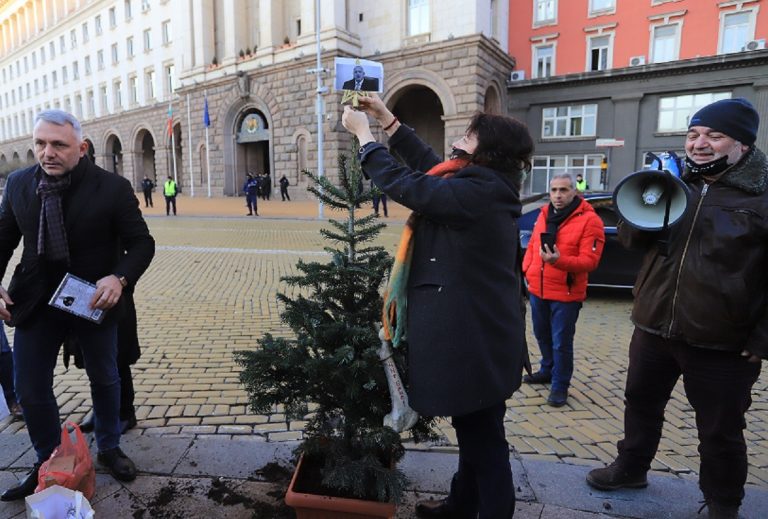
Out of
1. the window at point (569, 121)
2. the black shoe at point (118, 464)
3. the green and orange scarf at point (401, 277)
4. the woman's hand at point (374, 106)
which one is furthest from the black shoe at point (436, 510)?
the window at point (569, 121)

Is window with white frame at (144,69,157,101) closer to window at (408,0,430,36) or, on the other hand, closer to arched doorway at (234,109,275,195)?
arched doorway at (234,109,275,195)

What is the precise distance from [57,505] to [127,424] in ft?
4.54

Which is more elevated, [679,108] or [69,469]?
[679,108]

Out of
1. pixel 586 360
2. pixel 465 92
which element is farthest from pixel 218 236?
pixel 465 92

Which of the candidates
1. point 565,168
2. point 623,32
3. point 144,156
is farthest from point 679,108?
point 144,156

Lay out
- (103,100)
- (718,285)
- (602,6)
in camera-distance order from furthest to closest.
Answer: (103,100), (602,6), (718,285)

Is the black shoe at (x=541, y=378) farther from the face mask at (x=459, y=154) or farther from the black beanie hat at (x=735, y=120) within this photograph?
the face mask at (x=459, y=154)

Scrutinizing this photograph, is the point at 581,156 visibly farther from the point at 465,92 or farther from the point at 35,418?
the point at 35,418

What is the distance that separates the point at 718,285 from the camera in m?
2.24

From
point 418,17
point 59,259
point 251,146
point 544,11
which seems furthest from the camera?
point 251,146

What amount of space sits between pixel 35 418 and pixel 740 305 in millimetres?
3518

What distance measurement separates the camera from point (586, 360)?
5.07 m

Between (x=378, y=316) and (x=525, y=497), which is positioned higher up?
(x=378, y=316)

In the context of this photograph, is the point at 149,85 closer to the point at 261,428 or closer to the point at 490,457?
the point at 261,428
